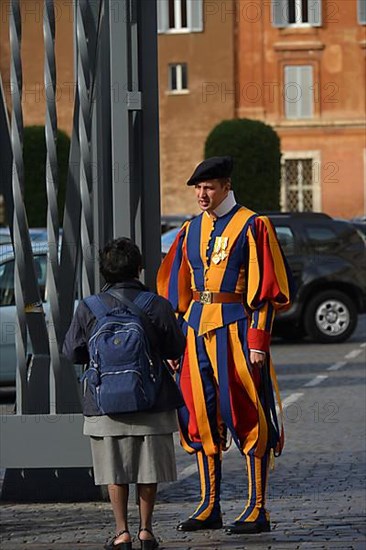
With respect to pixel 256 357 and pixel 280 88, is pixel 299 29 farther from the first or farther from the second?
pixel 256 357

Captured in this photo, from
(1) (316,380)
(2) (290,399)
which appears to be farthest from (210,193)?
(1) (316,380)

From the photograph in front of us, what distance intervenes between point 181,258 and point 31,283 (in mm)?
841

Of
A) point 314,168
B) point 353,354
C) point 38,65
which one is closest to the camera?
point 353,354

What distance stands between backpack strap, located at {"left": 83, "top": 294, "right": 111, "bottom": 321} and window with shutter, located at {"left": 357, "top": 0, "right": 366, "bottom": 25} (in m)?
60.1

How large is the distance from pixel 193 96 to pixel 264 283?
59.8 m

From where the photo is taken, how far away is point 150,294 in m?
7.08

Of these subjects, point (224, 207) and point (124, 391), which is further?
point (224, 207)

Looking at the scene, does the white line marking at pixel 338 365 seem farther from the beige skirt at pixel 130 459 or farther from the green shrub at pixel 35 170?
the green shrub at pixel 35 170

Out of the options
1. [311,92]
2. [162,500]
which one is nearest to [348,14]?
[311,92]

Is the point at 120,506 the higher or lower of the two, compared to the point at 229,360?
lower

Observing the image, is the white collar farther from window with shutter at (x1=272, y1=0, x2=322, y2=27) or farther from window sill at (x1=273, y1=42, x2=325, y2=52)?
window sill at (x1=273, y1=42, x2=325, y2=52)

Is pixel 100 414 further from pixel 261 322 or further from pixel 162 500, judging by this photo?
pixel 162 500

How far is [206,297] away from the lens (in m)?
7.95

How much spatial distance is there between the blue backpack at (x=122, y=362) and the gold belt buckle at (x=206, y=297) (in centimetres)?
98
